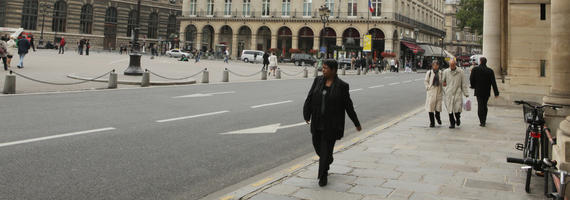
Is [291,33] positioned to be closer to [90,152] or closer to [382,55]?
[382,55]

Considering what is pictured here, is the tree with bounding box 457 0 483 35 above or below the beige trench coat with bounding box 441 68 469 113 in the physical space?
above

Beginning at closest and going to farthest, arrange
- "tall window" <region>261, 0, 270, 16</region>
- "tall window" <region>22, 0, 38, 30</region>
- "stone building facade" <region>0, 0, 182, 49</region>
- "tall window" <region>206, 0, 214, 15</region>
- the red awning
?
the red awning
"stone building facade" <region>0, 0, 182, 49</region>
"tall window" <region>22, 0, 38, 30</region>
"tall window" <region>261, 0, 270, 16</region>
"tall window" <region>206, 0, 214, 15</region>

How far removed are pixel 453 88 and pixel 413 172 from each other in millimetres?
4954

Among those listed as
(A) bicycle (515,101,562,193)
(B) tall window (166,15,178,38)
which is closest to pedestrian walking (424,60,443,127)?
(A) bicycle (515,101,562,193)

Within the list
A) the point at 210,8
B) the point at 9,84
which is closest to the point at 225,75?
the point at 9,84

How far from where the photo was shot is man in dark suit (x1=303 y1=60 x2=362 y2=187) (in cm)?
554

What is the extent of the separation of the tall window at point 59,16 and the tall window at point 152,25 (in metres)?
12.9

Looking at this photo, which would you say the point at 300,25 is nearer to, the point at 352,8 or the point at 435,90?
the point at 352,8

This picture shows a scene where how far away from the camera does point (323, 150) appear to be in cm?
563

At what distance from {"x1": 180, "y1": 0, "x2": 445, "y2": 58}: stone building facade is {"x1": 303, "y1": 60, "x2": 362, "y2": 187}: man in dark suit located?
50019 mm

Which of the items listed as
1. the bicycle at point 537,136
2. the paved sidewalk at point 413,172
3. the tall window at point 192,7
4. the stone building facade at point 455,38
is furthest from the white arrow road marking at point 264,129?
the stone building facade at point 455,38

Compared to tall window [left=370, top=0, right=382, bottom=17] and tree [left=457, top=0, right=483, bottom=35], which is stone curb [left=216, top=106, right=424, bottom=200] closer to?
tree [left=457, top=0, right=483, bottom=35]

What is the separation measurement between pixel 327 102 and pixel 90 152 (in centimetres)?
358

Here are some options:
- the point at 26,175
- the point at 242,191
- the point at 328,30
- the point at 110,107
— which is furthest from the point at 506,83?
the point at 328,30
